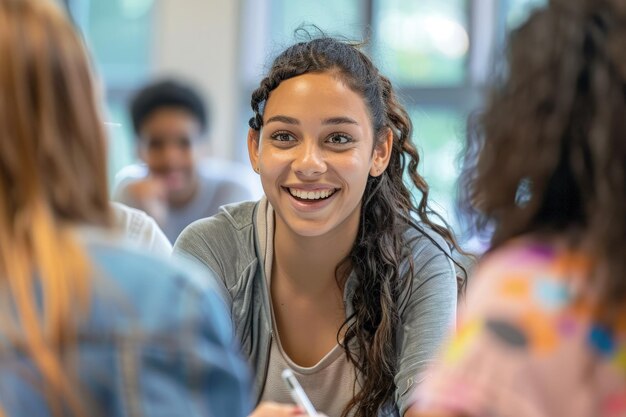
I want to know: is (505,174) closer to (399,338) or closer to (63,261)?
(63,261)

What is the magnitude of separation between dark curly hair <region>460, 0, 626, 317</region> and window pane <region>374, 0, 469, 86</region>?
4101 mm

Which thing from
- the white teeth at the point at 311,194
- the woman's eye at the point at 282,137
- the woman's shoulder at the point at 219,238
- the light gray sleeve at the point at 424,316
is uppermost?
the woman's eye at the point at 282,137

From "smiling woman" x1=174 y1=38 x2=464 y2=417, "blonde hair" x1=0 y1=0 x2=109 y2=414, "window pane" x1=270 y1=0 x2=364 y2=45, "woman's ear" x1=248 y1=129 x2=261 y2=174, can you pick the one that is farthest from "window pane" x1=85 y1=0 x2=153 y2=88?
"blonde hair" x1=0 y1=0 x2=109 y2=414

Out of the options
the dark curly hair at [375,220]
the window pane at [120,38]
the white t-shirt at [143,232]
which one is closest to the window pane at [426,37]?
the window pane at [120,38]

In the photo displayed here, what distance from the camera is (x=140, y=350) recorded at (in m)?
0.93

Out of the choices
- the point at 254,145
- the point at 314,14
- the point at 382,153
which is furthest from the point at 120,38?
the point at 382,153

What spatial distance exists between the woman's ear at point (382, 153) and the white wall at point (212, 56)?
10.8ft

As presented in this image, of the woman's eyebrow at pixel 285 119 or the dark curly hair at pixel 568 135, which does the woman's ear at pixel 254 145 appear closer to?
the woman's eyebrow at pixel 285 119

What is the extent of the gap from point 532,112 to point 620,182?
0.11 meters

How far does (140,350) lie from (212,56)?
4564 mm

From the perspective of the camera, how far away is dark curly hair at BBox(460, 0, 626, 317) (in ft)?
3.23

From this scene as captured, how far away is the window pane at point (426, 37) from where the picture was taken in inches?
202

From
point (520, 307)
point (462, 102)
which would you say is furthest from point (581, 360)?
point (462, 102)

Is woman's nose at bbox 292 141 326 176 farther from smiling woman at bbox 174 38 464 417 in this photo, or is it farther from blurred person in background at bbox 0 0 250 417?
blurred person in background at bbox 0 0 250 417
